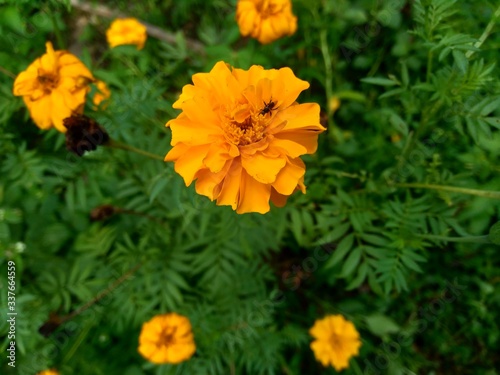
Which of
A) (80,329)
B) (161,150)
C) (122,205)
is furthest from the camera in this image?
(122,205)

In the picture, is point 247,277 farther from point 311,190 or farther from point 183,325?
point 311,190

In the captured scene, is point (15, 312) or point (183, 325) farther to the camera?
point (15, 312)

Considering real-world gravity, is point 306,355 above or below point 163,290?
below

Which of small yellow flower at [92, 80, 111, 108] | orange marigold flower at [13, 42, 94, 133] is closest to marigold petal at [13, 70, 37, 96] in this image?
orange marigold flower at [13, 42, 94, 133]

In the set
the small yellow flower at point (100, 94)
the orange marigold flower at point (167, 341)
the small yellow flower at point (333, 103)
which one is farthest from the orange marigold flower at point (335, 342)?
the small yellow flower at point (100, 94)

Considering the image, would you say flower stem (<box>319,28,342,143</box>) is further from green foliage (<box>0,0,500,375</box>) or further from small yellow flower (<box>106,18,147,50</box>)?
small yellow flower (<box>106,18,147,50</box>)

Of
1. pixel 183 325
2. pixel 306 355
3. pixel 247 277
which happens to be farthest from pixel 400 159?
pixel 306 355
